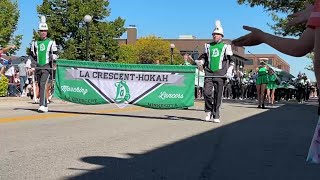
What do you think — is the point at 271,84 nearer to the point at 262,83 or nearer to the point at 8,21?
the point at 262,83

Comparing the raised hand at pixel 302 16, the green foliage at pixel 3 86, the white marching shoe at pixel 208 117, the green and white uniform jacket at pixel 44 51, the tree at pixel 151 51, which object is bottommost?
the white marching shoe at pixel 208 117

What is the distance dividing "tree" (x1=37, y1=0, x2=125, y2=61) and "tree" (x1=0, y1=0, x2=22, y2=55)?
3729 mm

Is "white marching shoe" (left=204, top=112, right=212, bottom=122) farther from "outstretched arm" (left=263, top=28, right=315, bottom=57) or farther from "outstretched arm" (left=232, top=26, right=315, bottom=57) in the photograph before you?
"outstretched arm" (left=263, top=28, right=315, bottom=57)

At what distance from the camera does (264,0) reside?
1196 inches

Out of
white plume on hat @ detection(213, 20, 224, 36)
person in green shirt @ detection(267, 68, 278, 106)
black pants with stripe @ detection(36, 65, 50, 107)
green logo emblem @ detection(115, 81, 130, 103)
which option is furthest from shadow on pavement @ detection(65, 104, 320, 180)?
person in green shirt @ detection(267, 68, 278, 106)

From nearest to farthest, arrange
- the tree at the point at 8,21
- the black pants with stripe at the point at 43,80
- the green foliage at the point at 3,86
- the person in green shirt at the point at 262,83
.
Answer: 1. the black pants with stripe at the point at 43,80
2. the person in green shirt at the point at 262,83
3. the green foliage at the point at 3,86
4. the tree at the point at 8,21

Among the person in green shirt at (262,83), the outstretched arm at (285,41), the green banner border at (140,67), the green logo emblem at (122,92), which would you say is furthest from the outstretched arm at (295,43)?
the person in green shirt at (262,83)

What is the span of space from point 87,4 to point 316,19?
63920 millimetres

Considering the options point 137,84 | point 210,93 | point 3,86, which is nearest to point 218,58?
point 210,93

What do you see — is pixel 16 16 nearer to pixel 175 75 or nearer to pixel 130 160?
pixel 175 75

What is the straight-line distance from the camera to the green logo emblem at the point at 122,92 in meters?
13.2

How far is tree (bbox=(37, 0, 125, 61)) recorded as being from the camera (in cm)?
6519

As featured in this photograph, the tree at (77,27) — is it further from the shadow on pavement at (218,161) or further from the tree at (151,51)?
the shadow on pavement at (218,161)

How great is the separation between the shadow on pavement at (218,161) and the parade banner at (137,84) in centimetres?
374
